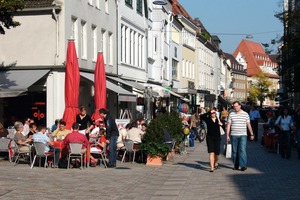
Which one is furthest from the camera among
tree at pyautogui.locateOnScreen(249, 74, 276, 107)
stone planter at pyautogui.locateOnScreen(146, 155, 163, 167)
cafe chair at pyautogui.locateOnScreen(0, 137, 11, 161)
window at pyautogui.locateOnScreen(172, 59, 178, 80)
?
tree at pyautogui.locateOnScreen(249, 74, 276, 107)

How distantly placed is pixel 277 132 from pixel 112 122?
7541 millimetres

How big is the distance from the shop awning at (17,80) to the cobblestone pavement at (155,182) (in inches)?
171

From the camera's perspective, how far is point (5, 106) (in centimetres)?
2973

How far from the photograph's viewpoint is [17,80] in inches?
1037

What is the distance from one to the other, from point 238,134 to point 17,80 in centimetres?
1195

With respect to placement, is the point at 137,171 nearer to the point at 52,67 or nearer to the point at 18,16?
the point at 52,67

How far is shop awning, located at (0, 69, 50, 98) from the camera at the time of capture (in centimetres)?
2384

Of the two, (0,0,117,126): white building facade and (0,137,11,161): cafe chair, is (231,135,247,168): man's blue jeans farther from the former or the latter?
(0,0,117,126): white building facade

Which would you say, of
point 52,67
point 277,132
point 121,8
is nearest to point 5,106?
point 52,67

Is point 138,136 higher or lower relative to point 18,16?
lower

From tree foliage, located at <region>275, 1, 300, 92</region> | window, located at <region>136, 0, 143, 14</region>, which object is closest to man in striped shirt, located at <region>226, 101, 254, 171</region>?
tree foliage, located at <region>275, 1, 300, 92</region>

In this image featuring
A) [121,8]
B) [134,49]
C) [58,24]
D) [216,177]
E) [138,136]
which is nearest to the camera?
[216,177]

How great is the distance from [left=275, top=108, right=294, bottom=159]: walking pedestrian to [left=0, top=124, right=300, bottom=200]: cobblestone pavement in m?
1.93

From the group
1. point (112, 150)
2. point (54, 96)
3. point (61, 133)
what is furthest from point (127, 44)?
point (112, 150)
